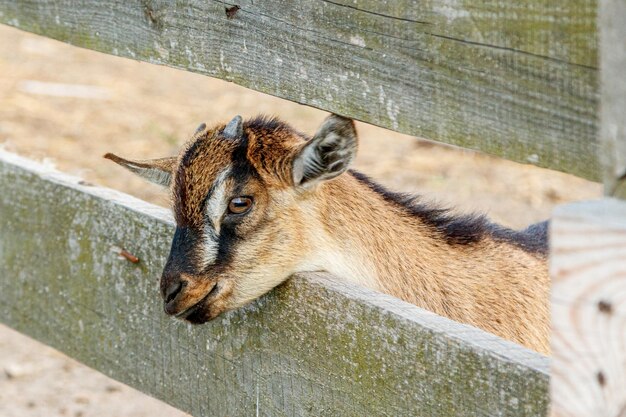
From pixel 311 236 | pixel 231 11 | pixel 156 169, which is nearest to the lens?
pixel 231 11

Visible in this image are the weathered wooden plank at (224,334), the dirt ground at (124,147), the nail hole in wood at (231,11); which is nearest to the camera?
the weathered wooden plank at (224,334)

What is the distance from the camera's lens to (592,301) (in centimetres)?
206

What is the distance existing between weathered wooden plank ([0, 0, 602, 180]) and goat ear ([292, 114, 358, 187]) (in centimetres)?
23

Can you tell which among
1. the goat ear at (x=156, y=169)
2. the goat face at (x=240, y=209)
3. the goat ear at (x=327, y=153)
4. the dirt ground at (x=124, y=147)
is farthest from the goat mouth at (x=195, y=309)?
the dirt ground at (x=124, y=147)

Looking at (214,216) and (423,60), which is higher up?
(423,60)

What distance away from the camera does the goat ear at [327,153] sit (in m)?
3.44

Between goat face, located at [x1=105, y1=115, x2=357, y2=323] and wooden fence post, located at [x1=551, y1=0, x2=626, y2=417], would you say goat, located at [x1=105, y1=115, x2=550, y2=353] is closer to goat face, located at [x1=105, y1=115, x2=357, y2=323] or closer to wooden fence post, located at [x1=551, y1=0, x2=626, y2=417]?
goat face, located at [x1=105, y1=115, x2=357, y2=323]

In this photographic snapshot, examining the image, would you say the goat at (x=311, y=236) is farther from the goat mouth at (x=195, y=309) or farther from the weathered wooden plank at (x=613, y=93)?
the weathered wooden plank at (x=613, y=93)

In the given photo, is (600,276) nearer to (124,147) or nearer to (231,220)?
(231,220)

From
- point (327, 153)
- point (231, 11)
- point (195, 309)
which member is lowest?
point (195, 309)

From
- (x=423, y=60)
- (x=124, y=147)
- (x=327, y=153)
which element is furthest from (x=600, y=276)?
(x=124, y=147)

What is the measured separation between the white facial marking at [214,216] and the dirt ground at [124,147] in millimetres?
2156

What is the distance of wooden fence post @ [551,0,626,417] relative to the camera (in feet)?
6.66

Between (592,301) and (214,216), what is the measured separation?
1911 millimetres
